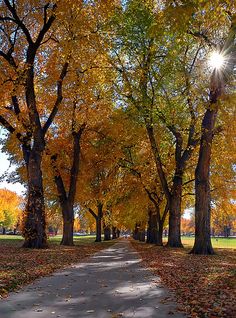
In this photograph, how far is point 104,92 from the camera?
994 inches

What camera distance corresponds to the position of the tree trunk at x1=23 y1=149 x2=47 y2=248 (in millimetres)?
19844

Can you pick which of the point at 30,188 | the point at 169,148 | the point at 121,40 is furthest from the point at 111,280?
the point at 169,148

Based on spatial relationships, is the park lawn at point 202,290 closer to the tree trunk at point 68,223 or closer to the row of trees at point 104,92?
the row of trees at point 104,92

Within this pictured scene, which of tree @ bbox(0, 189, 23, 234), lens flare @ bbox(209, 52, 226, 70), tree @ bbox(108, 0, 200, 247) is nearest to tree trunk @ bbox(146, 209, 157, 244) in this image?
tree @ bbox(108, 0, 200, 247)

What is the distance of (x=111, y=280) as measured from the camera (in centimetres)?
990

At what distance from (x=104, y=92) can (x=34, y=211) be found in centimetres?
928

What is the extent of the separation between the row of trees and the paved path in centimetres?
744

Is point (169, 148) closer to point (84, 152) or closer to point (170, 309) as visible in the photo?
point (84, 152)

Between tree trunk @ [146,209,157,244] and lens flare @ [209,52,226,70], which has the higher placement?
lens flare @ [209,52,226,70]

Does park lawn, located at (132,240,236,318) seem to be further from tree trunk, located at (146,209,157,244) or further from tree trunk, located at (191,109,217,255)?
tree trunk, located at (146,209,157,244)

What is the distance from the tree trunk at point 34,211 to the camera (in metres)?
19.8

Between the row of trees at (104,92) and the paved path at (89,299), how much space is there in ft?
24.4

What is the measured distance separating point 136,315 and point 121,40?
18155mm

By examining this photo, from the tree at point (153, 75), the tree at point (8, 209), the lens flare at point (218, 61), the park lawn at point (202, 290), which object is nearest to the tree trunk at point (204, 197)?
the tree at point (153, 75)
